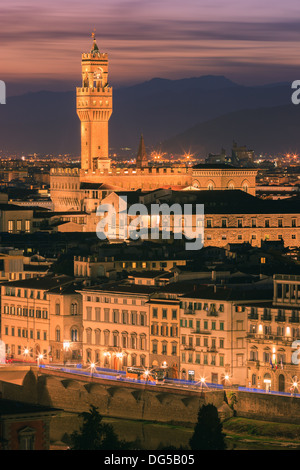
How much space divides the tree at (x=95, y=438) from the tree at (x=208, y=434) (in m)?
2.17

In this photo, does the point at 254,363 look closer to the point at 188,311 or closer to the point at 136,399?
the point at 188,311

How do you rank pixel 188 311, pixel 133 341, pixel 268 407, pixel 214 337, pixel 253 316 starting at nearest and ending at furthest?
pixel 268 407, pixel 253 316, pixel 214 337, pixel 188 311, pixel 133 341

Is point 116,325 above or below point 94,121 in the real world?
below

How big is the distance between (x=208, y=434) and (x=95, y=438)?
332 centimetres

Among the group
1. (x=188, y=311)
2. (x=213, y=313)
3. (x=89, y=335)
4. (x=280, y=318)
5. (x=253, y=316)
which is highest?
(x=188, y=311)

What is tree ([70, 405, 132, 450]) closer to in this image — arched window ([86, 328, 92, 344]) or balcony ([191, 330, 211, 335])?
balcony ([191, 330, 211, 335])

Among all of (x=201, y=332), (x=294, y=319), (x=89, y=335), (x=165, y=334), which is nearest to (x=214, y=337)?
(x=201, y=332)

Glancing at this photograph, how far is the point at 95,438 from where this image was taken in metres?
58.0

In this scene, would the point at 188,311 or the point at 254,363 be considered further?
the point at 188,311

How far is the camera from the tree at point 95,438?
57.1 metres

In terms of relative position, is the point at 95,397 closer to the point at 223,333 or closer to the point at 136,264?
the point at 223,333

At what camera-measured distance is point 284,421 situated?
61906 mm

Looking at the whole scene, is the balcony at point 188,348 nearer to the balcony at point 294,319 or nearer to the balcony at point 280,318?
the balcony at point 280,318

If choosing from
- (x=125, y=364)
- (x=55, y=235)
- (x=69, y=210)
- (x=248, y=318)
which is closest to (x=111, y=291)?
(x=125, y=364)
